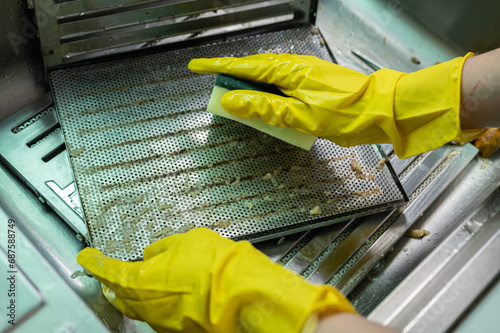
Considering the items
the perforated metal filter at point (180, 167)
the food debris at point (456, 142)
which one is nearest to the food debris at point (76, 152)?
the perforated metal filter at point (180, 167)

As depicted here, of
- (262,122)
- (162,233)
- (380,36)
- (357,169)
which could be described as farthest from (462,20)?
(162,233)

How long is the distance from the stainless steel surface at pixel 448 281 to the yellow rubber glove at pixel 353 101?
0.93 feet

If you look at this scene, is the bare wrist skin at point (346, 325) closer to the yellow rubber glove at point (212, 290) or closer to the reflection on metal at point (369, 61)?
the yellow rubber glove at point (212, 290)

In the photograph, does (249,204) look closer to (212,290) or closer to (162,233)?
(162,233)

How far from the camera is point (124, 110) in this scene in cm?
162

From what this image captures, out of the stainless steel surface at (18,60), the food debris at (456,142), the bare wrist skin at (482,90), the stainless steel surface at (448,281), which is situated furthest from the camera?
the food debris at (456,142)

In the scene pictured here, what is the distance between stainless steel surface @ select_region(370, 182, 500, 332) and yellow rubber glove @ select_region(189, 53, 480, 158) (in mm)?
283

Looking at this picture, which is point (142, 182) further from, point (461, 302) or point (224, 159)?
point (461, 302)

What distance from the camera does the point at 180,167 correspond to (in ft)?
5.02

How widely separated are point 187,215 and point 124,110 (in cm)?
44

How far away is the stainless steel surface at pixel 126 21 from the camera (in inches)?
62.0

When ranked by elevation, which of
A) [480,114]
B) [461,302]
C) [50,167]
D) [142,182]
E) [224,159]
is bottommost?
[50,167]

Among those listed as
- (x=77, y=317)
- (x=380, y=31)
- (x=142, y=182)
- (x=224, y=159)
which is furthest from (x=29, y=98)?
(x=380, y=31)

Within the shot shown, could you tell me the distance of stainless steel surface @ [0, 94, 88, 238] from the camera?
59.1 inches
